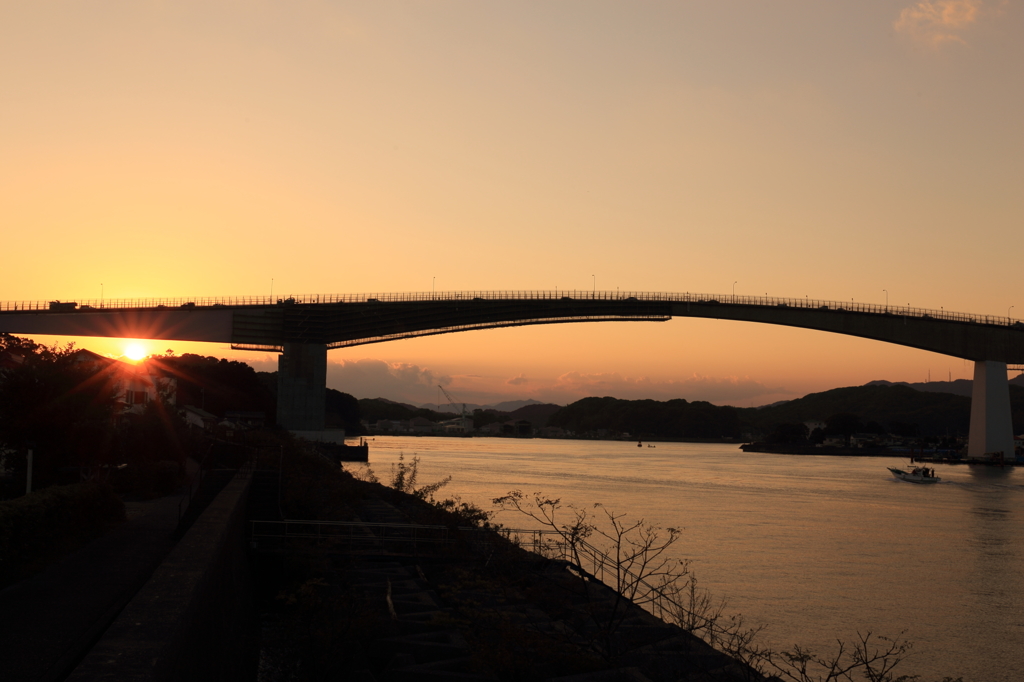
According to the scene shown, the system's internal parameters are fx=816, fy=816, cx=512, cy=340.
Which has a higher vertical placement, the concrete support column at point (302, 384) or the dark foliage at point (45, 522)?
the concrete support column at point (302, 384)

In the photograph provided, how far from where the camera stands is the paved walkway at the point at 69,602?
8.38 meters

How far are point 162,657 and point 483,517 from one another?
65.2 ft

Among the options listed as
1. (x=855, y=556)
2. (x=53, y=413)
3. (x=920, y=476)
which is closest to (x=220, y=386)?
(x=920, y=476)

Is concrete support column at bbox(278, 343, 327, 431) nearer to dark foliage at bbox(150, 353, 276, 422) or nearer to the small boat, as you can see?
dark foliage at bbox(150, 353, 276, 422)

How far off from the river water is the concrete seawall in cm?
1410

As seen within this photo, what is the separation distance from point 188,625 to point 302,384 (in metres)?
87.9

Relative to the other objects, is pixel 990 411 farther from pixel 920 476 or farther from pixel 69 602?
pixel 69 602

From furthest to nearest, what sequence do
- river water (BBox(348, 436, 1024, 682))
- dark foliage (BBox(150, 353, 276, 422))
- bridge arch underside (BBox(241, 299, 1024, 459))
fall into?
dark foliage (BBox(150, 353, 276, 422)) < bridge arch underside (BBox(241, 299, 1024, 459)) < river water (BBox(348, 436, 1024, 682))

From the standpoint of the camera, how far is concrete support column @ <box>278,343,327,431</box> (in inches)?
3629

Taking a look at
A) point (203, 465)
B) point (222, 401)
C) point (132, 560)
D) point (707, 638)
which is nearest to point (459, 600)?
point (132, 560)

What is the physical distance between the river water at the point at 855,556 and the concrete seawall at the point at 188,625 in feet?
46.3

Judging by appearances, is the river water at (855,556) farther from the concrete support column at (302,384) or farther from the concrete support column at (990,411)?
the concrete support column at (302,384)

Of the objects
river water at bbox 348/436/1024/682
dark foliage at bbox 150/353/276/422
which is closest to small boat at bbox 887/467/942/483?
river water at bbox 348/436/1024/682

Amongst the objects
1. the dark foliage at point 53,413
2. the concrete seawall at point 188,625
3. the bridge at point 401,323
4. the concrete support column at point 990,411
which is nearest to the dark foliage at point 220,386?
the bridge at point 401,323
